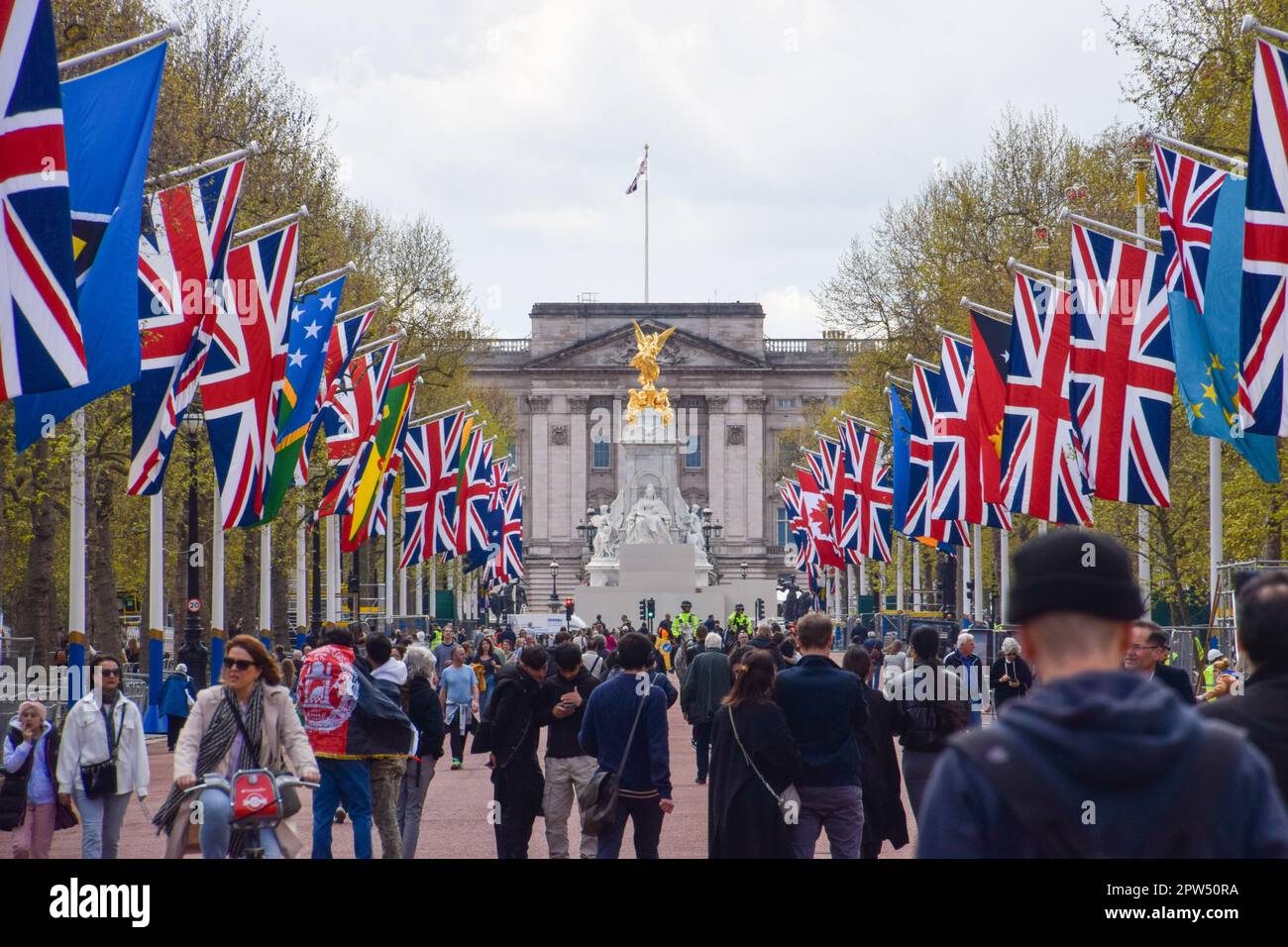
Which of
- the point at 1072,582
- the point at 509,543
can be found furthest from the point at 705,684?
the point at 509,543

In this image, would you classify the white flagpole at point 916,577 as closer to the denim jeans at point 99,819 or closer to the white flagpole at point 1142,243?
the white flagpole at point 1142,243

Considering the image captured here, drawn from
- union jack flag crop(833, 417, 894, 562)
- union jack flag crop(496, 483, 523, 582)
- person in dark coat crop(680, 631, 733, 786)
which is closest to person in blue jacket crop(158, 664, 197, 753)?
person in dark coat crop(680, 631, 733, 786)

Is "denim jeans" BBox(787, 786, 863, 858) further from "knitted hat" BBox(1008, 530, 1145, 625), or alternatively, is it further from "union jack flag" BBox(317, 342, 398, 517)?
"union jack flag" BBox(317, 342, 398, 517)

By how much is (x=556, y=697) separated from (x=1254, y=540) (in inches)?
781

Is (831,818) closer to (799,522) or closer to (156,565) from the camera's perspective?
(156,565)

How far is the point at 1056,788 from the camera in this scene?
361 centimetres

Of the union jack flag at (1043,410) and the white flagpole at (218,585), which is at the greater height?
the union jack flag at (1043,410)

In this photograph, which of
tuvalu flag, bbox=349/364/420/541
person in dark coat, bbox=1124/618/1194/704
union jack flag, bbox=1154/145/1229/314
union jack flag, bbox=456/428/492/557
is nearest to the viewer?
person in dark coat, bbox=1124/618/1194/704

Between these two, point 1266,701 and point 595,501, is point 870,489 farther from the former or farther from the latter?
point 595,501

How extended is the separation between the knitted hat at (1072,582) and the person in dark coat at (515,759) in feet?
31.2

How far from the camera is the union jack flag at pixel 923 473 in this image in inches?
1284

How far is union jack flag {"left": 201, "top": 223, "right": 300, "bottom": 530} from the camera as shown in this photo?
22.2 metres

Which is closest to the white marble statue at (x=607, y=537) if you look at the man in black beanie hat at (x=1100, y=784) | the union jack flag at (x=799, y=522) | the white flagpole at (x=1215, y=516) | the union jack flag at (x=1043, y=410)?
the union jack flag at (x=799, y=522)
